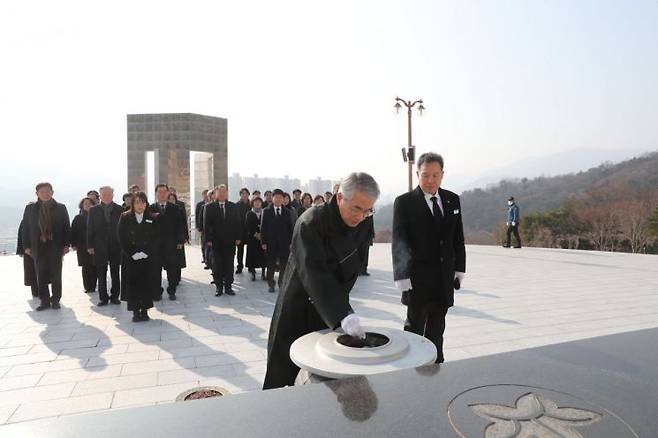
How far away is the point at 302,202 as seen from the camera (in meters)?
10.1

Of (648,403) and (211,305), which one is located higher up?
(648,403)

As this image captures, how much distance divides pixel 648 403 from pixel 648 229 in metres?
28.7

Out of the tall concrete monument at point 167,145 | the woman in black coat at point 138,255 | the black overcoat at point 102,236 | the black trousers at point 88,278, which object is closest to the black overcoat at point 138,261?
the woman in black coat at point 138,255

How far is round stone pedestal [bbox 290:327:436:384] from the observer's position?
163cm

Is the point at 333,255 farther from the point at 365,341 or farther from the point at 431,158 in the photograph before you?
the point at 431,158

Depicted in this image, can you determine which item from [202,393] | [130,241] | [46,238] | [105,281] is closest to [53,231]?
[46,238]

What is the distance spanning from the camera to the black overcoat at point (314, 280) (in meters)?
2.10

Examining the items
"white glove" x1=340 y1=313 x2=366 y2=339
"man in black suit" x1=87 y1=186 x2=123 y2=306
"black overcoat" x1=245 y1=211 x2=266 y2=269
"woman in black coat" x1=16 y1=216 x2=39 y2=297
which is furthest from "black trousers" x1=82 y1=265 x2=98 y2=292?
"white glove" x1=340 y1=313 x2=366 y2=339

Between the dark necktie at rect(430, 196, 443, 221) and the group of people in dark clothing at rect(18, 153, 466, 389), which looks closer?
the group of people in dark clothing at rect(18, 153, 466, 389)

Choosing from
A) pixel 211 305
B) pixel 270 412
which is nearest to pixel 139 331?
pixel 211 305

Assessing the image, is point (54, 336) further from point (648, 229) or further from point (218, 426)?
point (648, 229)

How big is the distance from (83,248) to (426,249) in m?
6.63

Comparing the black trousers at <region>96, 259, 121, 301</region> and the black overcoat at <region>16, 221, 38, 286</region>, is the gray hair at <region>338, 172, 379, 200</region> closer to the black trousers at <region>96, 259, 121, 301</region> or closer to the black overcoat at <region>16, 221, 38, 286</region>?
the black trousers at <region>96, 259, 121, 301</region>

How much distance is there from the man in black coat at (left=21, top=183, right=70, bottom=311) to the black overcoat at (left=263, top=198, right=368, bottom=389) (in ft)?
18.0
